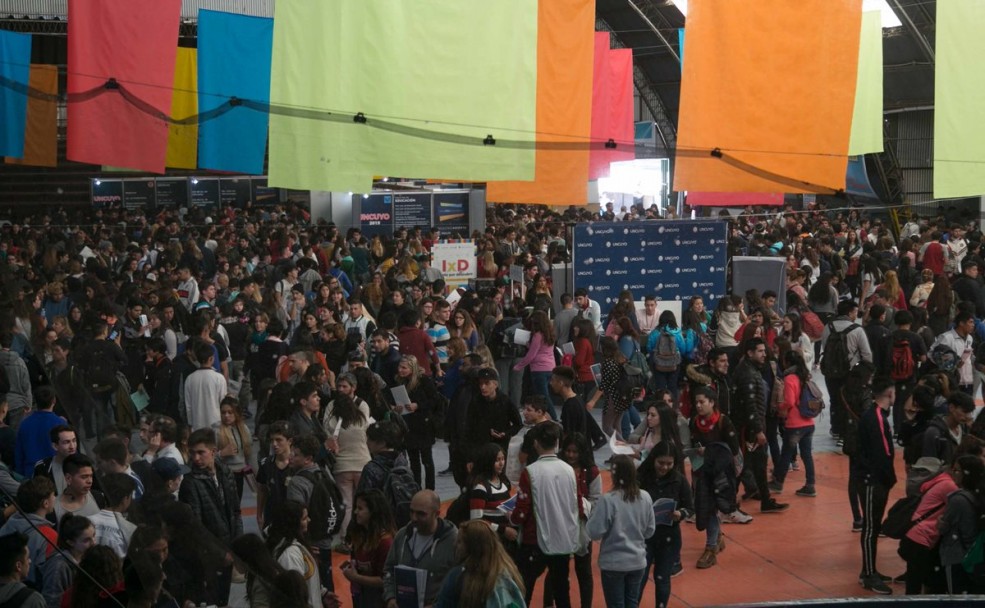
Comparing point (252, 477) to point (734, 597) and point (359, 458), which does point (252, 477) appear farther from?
point (734, 597)

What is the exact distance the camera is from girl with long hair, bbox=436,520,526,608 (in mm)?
5152

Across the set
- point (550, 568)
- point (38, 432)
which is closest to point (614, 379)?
point (550, 568)

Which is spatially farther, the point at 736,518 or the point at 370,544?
the point at 736,518

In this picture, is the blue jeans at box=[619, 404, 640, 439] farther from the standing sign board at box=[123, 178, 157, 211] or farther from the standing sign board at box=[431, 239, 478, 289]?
the standing sign board at box=[123, 178, 157, 211]

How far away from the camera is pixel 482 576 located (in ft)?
17.0

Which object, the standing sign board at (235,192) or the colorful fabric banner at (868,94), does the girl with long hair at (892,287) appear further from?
the standing sign board at (235,192)

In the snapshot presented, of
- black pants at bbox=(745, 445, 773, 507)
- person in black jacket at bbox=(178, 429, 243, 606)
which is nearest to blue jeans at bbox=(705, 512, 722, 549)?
black pants at bbox=(745, 445, 773, 507)

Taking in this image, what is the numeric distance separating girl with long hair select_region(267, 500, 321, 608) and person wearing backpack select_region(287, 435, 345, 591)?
85cm

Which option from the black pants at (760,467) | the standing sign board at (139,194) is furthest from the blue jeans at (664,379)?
the standing sign board at (139,194)

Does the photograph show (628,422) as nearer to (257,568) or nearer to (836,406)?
(836,406)

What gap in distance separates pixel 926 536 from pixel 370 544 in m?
3.30

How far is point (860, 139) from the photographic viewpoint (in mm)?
16359

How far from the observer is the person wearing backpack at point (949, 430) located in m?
7.84

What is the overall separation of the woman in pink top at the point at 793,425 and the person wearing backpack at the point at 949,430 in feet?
5.90
